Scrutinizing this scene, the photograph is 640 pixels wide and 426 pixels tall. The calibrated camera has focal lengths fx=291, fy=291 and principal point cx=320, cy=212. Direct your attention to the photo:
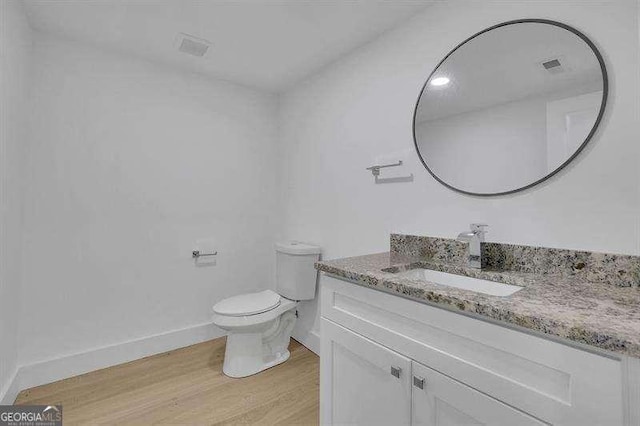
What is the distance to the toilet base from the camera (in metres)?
1.93

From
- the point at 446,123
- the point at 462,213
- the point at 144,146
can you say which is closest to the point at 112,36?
the point at 144,146

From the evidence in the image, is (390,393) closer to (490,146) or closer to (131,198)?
(490,146)

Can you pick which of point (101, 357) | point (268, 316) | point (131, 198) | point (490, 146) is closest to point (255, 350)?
point (268, 316)

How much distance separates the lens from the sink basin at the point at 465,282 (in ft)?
3.52

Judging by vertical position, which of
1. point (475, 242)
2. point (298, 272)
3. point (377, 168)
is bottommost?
point (298, 272)

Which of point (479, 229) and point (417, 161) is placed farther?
point (417, 161)

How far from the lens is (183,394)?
5.65 feet

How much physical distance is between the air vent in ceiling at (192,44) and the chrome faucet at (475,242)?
1.94 metres

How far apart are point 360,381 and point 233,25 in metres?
1.97

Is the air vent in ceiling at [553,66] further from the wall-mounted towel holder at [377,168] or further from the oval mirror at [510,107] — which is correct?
the wall-mounted towel holder at [377,168]

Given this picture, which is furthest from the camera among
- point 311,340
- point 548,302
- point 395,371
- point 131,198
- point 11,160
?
point 311,340

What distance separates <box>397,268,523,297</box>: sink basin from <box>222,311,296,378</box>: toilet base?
3.82ft

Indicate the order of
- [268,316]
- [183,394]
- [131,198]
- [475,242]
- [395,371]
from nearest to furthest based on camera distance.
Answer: [395,371]
[475,242]
[183,394]
[268,316]
[131,198]

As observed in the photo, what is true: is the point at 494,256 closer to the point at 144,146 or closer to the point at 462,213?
the point at 462,213
